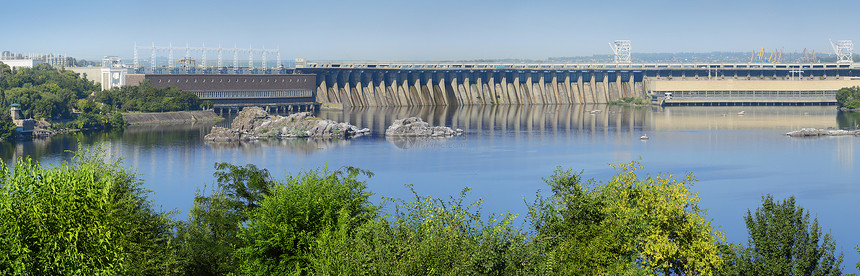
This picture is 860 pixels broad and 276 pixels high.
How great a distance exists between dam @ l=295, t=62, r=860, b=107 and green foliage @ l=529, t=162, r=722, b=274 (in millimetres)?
43555

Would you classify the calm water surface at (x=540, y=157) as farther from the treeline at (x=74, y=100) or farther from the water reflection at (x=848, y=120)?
the treeline at (x=74, y=100)

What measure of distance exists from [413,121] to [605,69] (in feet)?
90.1

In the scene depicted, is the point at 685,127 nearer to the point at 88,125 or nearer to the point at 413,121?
the point at 413,121

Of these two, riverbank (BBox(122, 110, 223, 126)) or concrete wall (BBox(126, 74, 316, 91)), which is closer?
riverbank (BBox(122, 110, 223, 126))

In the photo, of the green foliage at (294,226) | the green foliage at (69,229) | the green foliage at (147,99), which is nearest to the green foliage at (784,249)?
the green foliage at (294,226)

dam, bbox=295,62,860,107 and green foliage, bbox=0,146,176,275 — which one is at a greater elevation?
dam, bbox=295,62,860,107

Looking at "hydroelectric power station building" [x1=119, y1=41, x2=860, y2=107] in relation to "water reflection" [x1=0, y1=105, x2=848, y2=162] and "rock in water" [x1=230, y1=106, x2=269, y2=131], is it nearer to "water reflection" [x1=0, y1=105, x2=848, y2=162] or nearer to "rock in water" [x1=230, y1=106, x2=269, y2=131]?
"water reflection" [x1=0, y1=105, x2=848, y2=162]

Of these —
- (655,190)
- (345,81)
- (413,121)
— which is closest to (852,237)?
(655,190)

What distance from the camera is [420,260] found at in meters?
8.30

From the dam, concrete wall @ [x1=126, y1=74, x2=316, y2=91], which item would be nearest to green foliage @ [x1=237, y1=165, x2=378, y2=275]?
concrete wall @ [x1=126, y1=74, x2=316, y2=91]

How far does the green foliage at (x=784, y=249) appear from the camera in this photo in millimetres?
10664

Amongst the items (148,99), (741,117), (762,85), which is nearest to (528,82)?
(762,85)

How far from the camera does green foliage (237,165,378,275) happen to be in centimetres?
956

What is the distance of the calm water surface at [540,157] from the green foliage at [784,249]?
12.8 feet
